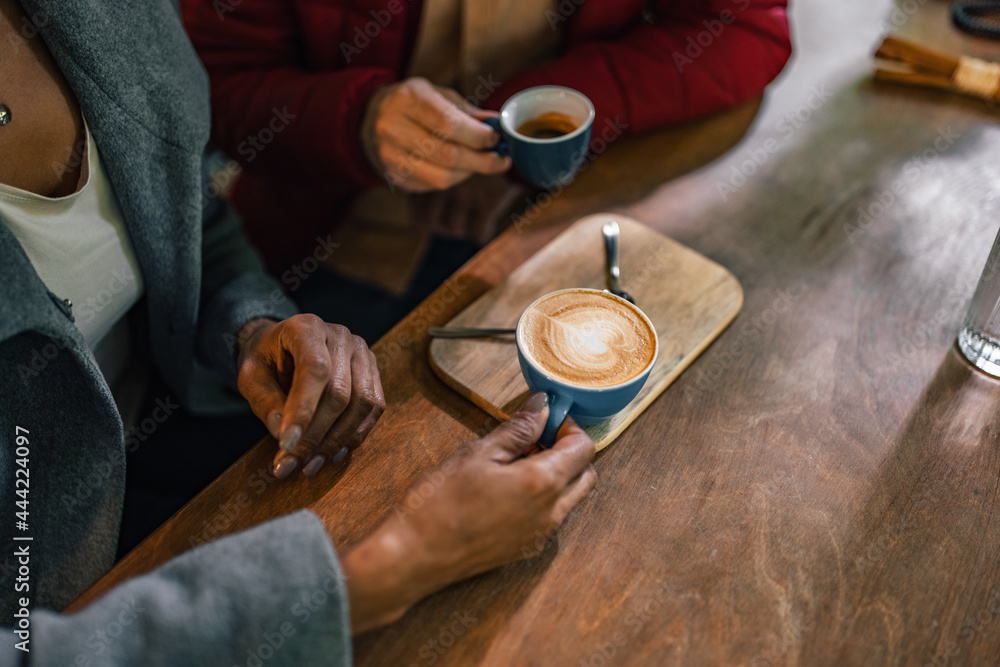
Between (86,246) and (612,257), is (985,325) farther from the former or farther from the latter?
(86,246)

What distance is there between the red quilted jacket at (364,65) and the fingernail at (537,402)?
664 mm

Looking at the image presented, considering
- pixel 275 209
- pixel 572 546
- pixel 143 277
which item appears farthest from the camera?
pixel 275 209

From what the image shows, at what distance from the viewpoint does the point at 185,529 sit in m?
0.77

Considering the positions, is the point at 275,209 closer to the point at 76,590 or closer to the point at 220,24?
the point at 220,24

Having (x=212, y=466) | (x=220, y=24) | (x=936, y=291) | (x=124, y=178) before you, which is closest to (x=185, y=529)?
(x=212, y=466)

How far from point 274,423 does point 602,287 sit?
52 centimetres

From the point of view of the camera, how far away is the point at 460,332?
0.97 m

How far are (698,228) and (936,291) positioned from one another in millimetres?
372

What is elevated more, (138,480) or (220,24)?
(220,24)
